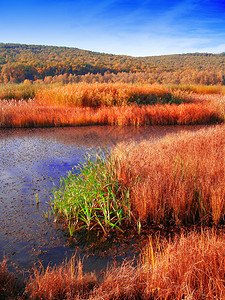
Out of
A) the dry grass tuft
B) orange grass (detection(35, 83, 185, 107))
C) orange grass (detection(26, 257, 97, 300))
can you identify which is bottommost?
orange grass (detection(26, 257, 97, 300))

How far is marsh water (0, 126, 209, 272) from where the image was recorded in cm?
251

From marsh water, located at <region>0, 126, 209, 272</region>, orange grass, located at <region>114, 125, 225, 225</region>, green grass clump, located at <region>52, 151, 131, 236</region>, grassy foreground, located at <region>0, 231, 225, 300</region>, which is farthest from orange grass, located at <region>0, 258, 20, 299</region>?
orange grass, located at <region>114, 125, 225, 225</region>

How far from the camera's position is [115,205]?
10.6 feet

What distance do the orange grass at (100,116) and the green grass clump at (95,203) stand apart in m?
5.68

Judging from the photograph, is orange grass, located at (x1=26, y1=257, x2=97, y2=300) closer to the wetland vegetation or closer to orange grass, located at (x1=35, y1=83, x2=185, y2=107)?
the wetland vegetation

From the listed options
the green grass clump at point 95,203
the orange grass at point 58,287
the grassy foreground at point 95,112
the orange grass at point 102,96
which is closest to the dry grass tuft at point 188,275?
the orange grass at point 58,287

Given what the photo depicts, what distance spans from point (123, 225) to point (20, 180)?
81.4 inches

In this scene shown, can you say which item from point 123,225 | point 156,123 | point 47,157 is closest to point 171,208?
point 123,225

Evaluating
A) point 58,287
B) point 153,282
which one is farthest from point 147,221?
point 58,287

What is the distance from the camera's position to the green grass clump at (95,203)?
3.02 meters

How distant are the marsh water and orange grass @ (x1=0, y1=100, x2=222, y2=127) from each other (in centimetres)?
159

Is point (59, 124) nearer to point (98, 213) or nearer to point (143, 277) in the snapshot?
point (98, 213)

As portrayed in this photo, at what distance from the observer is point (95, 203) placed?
334 centimetres

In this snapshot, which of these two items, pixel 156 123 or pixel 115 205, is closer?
pixel 115 205
